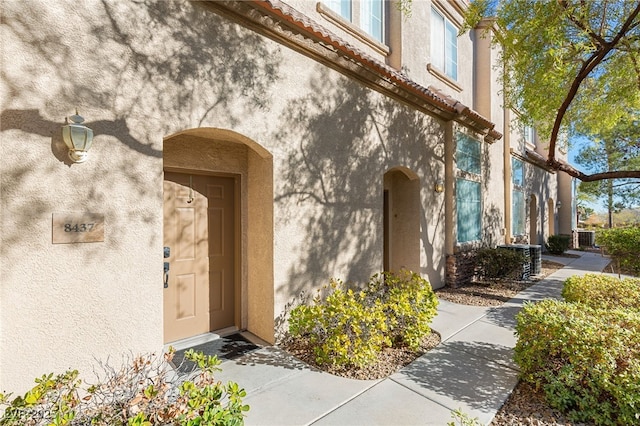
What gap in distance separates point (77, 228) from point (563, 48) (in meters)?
→ 10.1

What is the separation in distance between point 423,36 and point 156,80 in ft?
27.6

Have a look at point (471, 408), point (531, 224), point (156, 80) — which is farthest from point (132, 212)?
point (531, 224)

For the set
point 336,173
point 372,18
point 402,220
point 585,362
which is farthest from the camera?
point 402,220

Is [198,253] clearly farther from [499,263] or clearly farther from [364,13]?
[499,263]

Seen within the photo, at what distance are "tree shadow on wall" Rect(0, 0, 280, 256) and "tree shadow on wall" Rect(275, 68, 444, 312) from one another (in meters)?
1.28

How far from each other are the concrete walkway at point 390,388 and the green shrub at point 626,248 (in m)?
9.56

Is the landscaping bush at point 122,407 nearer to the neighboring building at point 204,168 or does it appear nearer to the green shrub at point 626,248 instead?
the neighboring building at point 204,168

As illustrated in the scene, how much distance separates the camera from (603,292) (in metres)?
5.70

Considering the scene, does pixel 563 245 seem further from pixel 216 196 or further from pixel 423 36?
pixel 216 196

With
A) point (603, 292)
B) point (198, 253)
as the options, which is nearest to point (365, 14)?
point (198, 253)

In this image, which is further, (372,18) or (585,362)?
(372,18)

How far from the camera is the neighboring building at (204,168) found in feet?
10.3

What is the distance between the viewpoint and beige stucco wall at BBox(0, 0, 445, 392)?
3080 millimetres

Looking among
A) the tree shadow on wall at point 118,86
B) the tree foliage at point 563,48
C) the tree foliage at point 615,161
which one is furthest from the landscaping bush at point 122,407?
the tree foliage at point 615,161
